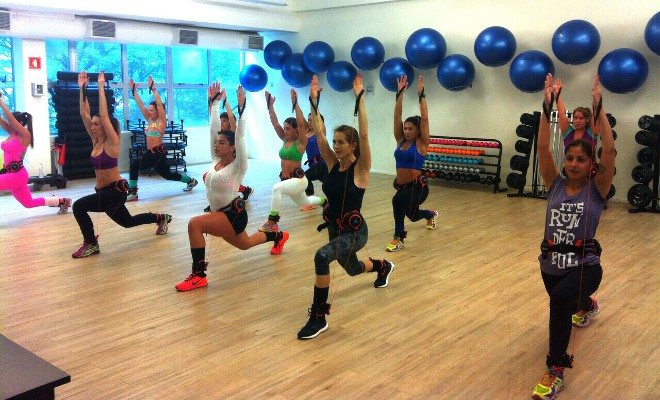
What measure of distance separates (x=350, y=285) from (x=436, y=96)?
5.72 metres

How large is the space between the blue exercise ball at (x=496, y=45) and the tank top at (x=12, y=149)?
18.3ft

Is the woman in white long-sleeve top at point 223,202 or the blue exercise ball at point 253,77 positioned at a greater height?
the blue exercise ball at point 253,77

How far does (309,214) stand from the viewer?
6.86m

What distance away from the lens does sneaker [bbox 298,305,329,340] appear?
11.1 ft

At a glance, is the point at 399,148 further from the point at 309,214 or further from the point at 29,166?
the point at 29,166

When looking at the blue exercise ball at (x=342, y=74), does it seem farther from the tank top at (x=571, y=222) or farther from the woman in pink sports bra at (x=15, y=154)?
the tank top at (x=571, y=222)

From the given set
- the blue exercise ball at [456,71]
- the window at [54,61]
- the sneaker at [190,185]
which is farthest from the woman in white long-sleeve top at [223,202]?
the window at [54,61]

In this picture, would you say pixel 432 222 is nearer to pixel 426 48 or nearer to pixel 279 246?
pixel 279 246

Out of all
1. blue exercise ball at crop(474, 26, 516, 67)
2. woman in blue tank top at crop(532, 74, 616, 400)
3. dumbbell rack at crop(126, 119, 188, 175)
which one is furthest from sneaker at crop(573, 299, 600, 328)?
dumbbell rack at crop(126, 119, 188, 175)

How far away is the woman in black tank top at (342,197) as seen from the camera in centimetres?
338

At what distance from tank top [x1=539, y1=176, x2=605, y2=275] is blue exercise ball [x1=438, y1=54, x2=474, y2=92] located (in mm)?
5716

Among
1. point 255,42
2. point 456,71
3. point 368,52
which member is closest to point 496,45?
point 456,71

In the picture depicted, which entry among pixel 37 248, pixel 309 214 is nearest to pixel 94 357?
pixel 37 248

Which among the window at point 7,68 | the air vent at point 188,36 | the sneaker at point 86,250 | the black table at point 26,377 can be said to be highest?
the air vent at point 188,36
